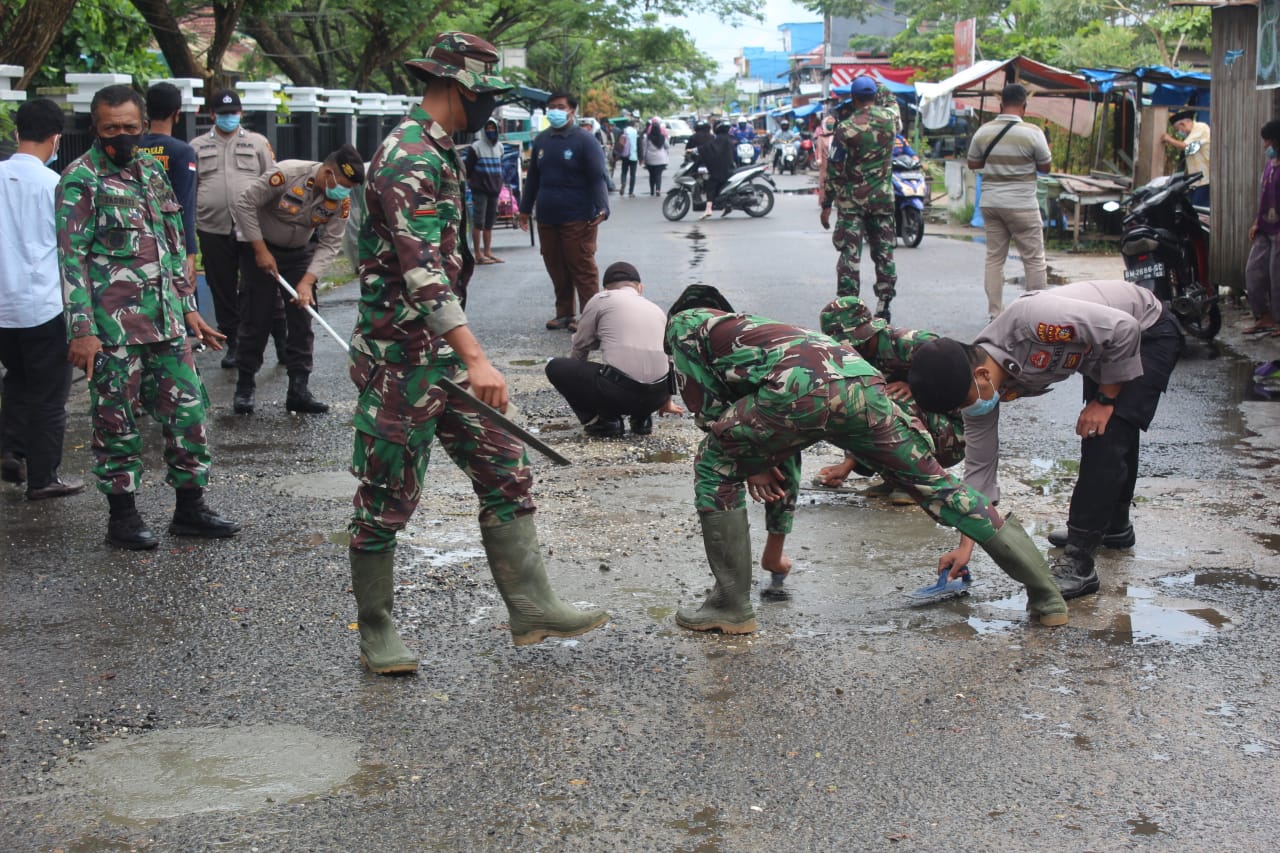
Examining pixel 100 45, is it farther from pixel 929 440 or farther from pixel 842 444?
pixel 929 440

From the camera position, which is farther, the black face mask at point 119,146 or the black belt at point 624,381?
A: the black belt at point 624,381

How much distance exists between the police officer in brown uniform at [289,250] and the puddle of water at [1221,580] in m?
4.70

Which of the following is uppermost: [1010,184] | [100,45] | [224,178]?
[100,45]

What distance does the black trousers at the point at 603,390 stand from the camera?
7277mm

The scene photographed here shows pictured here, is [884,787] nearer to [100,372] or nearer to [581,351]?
[100,372]

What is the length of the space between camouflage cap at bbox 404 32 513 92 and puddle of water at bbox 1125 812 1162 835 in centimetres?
266

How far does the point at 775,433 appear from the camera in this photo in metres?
4.31

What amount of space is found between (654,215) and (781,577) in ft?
63.7

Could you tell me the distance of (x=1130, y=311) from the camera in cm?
489

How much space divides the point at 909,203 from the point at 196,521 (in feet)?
41.6

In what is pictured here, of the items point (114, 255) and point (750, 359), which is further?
point (114, 255)

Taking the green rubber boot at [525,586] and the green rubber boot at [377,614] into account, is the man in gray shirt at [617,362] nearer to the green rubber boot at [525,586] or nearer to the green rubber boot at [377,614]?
the green rubber boot at [525,586]

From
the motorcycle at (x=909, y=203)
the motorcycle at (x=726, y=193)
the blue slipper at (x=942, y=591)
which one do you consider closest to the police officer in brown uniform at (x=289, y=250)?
the blue slipper at (x=942, y=591)

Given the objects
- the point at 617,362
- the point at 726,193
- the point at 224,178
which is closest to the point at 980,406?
the point at 617,362
